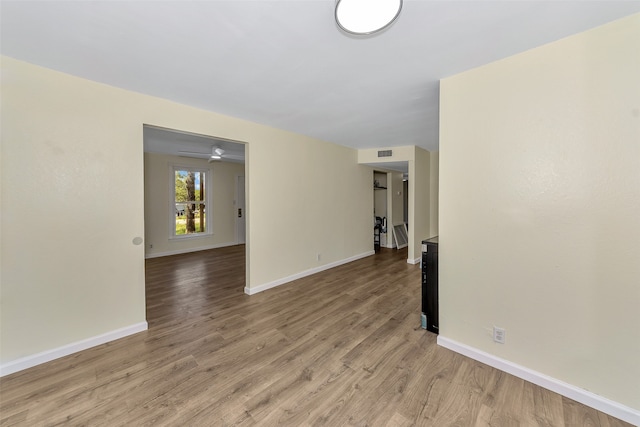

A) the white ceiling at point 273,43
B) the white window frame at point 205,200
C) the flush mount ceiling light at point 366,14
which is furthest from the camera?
the white window frame at point 205,200

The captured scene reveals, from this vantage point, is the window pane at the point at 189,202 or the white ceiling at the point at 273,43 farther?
the window pane at the point at 189,202

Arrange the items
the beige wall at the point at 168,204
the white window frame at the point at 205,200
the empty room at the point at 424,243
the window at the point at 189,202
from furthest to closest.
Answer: the window at the point at 189,202, the white window frame at the point at 205,200, the beige wall at the point at 168,204, the empty room at the point at 424,243

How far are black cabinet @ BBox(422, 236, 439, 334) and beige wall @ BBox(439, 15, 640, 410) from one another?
1.03 ft

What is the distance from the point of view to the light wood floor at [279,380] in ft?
4.97

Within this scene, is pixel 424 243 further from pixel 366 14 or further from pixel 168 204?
pixel 168 204

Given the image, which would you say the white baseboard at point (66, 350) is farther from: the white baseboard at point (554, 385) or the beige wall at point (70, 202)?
the white baseboard at point (554, 385)

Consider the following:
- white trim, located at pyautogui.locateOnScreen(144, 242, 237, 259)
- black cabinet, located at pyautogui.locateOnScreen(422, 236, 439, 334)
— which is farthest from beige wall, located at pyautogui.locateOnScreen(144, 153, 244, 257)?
black cabinet, located at pyautogui.locateOnScreen(422, 236, 439, 334)

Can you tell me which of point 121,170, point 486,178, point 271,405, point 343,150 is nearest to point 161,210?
point 121,170

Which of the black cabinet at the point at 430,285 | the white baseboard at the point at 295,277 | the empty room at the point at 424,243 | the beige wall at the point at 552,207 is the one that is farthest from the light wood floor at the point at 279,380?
the white baseboard at the point at 295,277

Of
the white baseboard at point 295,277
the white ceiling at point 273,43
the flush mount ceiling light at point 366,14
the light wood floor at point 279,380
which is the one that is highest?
the white ceiling at point 273,43

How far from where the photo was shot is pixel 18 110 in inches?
74.6

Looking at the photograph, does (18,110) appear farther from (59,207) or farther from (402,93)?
(402,93)

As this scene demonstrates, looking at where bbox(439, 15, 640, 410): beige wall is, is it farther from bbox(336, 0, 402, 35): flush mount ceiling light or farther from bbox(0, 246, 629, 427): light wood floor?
bbox(336, 0, 402, 35): flush mount ceiling light

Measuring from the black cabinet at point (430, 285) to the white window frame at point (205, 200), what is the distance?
5763 millimetres
